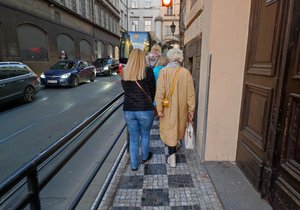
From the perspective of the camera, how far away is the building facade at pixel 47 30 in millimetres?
13516

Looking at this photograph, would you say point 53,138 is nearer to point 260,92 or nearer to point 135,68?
point 135,68

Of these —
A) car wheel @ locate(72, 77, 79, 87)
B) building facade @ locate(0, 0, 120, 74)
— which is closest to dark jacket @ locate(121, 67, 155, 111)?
car wheel @ locate(72, 77, 79, 87)

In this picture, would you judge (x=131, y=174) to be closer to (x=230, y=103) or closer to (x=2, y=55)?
(x=230, y=103)

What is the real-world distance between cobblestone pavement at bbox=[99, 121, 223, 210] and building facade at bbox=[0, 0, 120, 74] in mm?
13310

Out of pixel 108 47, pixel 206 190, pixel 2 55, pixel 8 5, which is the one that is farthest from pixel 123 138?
pixel 108 47

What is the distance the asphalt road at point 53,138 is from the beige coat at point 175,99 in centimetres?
125

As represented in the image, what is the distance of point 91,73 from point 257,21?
1459 centimetres

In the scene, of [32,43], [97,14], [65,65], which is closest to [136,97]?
[65,65]

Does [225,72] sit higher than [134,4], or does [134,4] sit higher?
[134,4]

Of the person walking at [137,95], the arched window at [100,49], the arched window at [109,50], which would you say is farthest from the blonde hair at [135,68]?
the arched window at [109,50]

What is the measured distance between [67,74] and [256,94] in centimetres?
1178

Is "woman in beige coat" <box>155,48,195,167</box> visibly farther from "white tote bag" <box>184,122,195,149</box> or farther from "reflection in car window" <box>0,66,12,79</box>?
"reflection in car window" <box>0,66,12,79</box>

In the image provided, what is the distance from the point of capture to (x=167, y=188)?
2.93 meters

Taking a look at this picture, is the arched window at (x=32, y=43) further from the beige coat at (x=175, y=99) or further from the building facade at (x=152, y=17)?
the building facade at (x=152, y=17)
